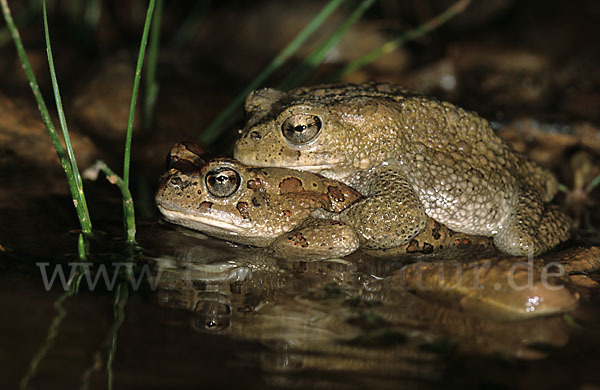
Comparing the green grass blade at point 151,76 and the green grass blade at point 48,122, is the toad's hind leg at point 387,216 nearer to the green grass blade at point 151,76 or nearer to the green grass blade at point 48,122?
the green grass blade at point 48,122

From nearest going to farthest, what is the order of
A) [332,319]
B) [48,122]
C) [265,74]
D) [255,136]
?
1. [332,319]
2. [48,122]
3. [255,136]
4. [265,74]

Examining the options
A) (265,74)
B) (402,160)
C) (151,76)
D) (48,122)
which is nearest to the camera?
(48,122)

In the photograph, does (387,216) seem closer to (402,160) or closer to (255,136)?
(402,160)

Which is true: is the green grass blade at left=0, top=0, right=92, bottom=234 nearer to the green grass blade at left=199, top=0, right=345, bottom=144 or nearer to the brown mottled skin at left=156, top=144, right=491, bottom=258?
the brown mottled skin at left=156, top=144, right=491, bottom=258

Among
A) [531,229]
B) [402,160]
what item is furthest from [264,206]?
[531,229]

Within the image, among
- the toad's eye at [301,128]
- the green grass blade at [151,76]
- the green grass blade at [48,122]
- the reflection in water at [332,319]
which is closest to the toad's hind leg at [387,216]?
the reflection in water at [332,319]

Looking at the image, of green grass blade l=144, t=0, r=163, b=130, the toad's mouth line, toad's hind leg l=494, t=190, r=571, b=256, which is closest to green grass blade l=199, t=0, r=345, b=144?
green grass blade l=144, t=0, r=163, b=130
